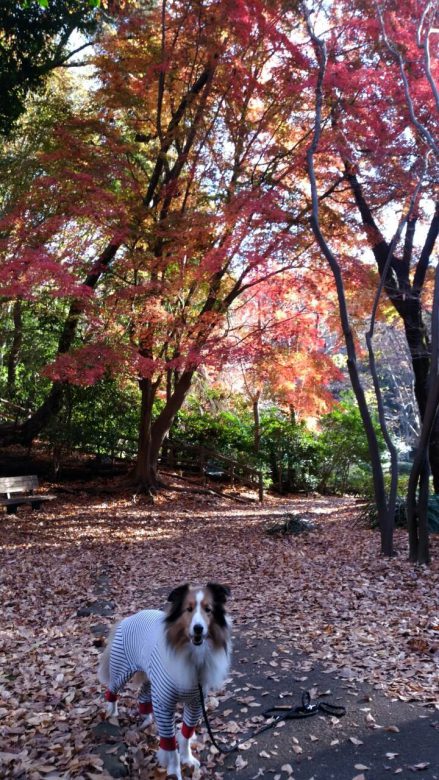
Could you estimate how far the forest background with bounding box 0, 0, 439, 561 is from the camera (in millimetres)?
9102

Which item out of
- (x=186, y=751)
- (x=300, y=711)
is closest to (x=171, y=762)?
(x=186, y=751)

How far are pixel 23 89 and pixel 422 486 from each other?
10243mm

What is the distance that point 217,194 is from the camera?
11.7 m

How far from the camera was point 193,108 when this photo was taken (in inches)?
461

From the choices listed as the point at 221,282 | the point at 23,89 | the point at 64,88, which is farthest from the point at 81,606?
the point at 64,88

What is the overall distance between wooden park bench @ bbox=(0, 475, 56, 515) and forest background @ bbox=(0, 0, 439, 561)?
2356 millimetres

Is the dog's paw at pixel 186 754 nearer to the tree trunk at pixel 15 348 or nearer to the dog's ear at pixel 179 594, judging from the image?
the dog's ear at pixel 179 594

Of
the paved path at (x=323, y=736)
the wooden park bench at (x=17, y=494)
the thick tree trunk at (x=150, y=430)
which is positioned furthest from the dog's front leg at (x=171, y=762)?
the thick tree trunk at (x=150, y=430)

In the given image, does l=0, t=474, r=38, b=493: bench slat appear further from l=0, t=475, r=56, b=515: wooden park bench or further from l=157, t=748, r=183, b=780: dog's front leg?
l=157, t=748, r=183, b=780: dog's front leg

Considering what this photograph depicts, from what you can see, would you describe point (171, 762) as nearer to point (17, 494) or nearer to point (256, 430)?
point (17, 494)

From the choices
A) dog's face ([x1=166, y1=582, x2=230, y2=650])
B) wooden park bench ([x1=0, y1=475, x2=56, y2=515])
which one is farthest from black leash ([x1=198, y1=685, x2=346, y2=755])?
wooden park bench ([x1=0, y1=475, x2=56, y2=515])

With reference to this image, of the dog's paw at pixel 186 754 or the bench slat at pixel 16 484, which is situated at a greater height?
the bench slat at pixel 16 484

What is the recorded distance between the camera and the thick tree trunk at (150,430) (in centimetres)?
1399

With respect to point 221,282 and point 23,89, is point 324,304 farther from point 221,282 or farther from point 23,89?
point 23,89
